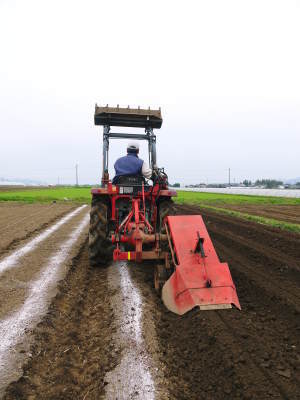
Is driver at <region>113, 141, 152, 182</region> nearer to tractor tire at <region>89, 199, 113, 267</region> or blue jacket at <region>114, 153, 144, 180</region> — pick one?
blue jacket at <region>114, 153, 144, 180</region>

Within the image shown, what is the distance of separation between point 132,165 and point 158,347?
3220mm

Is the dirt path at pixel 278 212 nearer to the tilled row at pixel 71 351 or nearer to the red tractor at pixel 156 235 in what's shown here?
the red tractor at pixel 156 235

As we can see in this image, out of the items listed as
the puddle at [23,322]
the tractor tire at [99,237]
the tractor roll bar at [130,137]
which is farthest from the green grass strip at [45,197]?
the puddle at [23,322]

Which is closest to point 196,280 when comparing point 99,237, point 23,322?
point 23,322

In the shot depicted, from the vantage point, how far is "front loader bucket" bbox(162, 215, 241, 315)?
316cm

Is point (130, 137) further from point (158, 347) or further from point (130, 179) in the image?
point (158, 347)

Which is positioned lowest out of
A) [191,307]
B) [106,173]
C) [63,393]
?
[63,393]

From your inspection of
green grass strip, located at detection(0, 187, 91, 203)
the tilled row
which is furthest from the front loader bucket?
green grass strip, located at detection(0, 187, 91, 203)

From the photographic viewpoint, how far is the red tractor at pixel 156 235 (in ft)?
10.7

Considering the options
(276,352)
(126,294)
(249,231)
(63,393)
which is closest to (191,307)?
(276,352)

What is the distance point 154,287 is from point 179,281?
108cm

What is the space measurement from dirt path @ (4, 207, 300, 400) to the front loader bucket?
11 centimetres

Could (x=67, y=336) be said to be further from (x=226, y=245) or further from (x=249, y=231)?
(x=249, y=231)

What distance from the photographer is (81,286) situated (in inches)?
174
